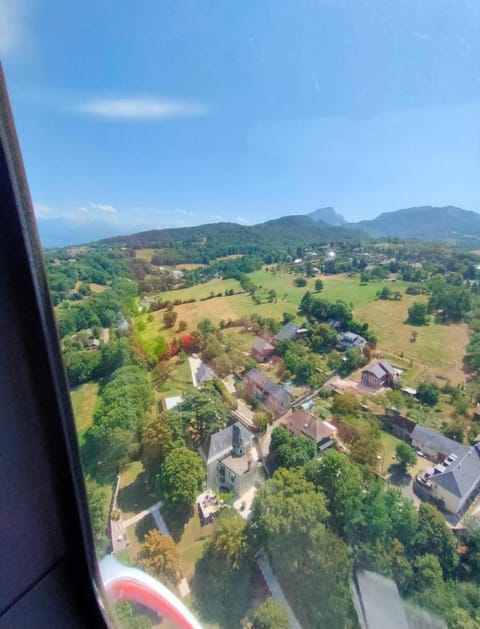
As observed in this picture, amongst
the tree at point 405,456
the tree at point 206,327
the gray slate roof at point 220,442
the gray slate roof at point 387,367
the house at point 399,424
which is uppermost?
the gray slate roof at point 387,367

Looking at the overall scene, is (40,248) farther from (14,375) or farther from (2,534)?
(2,534)

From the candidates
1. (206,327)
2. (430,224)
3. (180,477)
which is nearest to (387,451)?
(180,477)

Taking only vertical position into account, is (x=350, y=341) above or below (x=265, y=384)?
above

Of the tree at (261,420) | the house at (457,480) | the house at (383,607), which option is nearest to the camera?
the house at (383,607)

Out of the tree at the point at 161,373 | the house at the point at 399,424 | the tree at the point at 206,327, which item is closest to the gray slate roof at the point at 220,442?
the tree at the point at 161,373

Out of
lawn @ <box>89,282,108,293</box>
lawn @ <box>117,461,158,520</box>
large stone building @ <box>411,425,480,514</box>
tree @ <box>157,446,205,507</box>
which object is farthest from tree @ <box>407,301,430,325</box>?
lawn @ <box>89,282,108,293</box>

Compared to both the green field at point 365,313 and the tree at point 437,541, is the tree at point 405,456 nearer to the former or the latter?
the tree at point 437,541

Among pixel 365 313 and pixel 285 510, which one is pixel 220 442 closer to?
pixel 285 510

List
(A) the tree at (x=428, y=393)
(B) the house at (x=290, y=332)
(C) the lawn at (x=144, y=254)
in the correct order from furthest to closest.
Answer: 1. (C) the lawn at (x=144, y=254)
2. (B) the house at (x=290, y=332)
3. (A) the tree at (x=428, y=393)
